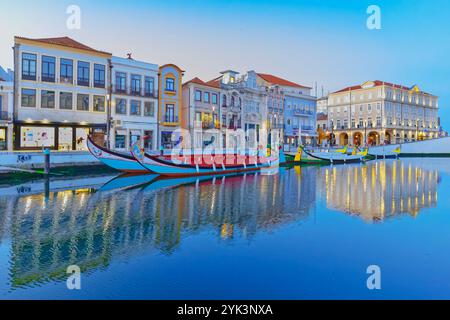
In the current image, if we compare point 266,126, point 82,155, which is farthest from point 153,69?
point 266,126

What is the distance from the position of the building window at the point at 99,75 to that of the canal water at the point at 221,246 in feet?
68.0

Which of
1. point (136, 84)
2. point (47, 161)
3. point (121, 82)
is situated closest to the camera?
point (47, 161)

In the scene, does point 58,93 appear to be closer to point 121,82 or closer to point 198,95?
point 121,82

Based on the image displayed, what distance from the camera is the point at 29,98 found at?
98.1 feet

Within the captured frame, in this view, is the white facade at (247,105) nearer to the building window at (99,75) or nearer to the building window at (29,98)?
the building window at (99,75)

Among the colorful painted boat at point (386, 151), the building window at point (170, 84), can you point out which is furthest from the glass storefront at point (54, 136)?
the colorful painted boat at point (386, 151)

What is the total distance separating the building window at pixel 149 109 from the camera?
37.1 metres

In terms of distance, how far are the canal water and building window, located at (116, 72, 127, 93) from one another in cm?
2173

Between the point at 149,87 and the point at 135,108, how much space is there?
3015mm

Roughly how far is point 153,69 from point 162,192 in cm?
2393

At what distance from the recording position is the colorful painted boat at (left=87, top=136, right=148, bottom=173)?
2417 cm

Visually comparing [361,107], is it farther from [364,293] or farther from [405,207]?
[364,293]

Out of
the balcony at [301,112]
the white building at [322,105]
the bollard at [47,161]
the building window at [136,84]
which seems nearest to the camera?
the bollard at [47,161]

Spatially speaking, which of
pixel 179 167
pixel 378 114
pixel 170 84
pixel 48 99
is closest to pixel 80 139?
pixel 48 99
